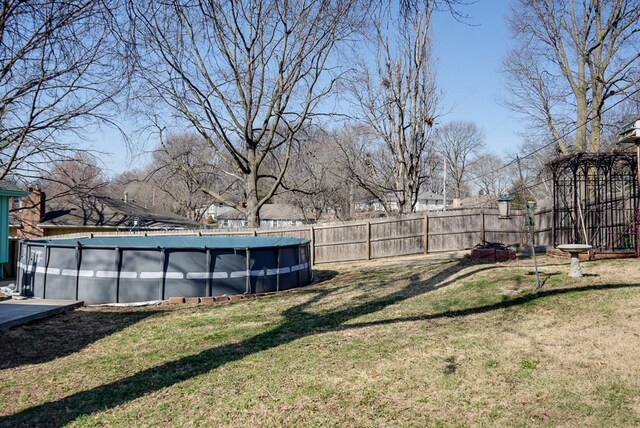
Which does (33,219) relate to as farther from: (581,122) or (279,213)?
(279,213)

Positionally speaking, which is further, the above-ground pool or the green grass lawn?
Result: the above-ground pool

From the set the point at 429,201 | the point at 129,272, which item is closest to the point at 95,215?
the point at 129,272

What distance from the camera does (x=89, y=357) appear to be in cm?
616

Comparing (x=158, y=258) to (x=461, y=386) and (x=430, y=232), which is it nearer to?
(x=461, y=386)

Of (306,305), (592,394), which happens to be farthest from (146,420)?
(306,305)

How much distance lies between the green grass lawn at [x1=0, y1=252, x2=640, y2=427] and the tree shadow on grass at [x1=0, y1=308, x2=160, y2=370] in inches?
1.4

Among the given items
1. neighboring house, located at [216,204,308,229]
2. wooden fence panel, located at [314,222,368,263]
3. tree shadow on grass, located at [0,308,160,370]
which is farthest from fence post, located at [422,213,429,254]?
neighboring house, located at [216,204,308,229]

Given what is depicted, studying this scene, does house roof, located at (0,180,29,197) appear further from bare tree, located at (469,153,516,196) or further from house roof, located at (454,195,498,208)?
bare tree, located at (469,153,516,196)

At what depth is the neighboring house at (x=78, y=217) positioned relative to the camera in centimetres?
2298

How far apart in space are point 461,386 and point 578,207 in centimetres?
948

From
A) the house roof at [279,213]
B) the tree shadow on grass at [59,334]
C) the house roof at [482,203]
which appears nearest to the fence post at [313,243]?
the tree shadow on grass at [59,334]

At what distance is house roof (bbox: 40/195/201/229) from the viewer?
80.2ft

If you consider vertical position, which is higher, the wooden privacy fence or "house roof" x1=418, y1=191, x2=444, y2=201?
"house roof" x1=418, y1=191, x2=444, y2=201

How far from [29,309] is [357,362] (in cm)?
675
